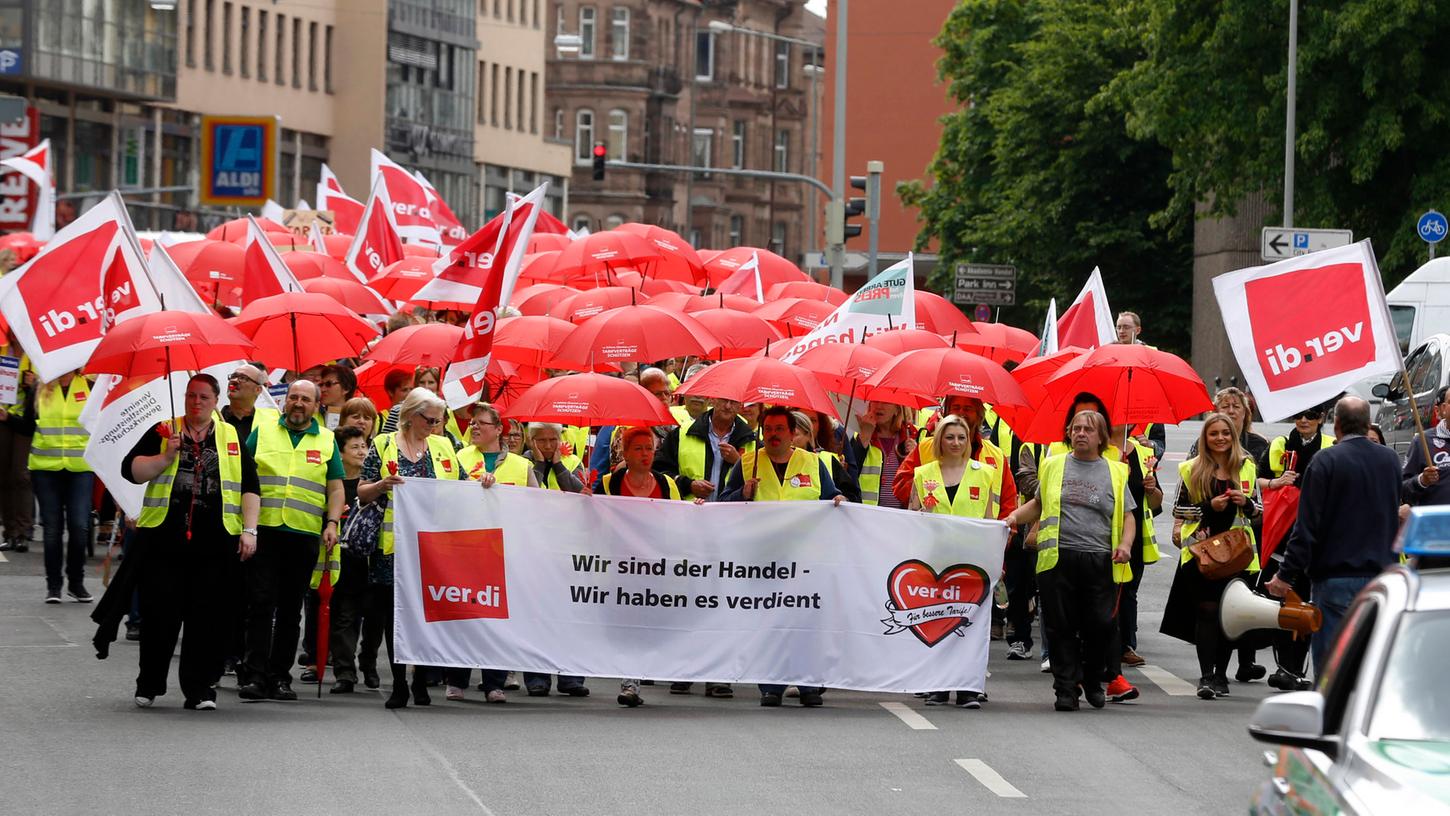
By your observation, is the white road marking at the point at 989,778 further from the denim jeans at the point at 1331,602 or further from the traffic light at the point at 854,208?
the traffic light at the point at 854,208

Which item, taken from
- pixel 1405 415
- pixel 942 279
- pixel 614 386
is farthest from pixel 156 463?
pixel 942 279

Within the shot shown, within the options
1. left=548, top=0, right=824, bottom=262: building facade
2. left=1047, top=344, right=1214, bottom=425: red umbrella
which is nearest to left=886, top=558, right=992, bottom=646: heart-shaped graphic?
left=1047, top=344, right=1214, bottom=425: red umbrella

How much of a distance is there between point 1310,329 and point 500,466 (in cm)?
420

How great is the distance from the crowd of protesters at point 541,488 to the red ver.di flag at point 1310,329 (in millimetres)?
784

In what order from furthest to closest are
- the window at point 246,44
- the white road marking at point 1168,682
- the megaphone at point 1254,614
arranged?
1. the window at point 246,44
2. the white road marking at point 1168,682
3. the megaphone at point 1254,614

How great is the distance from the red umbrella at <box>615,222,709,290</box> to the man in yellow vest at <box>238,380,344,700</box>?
42.2ft

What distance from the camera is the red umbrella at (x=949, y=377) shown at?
15859mm

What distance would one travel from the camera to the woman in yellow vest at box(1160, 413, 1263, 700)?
15.0m

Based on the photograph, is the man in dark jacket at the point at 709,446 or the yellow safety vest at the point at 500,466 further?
the man in dark jacket at the point at 709,446

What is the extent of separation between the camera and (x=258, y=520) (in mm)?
13734

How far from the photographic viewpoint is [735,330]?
19.8 meters

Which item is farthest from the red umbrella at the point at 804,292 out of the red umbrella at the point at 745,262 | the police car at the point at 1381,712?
the police car at the point at 1381,712

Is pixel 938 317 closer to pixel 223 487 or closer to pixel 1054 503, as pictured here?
pixel 1054 503

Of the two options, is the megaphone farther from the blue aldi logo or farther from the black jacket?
the blue aldi logo
